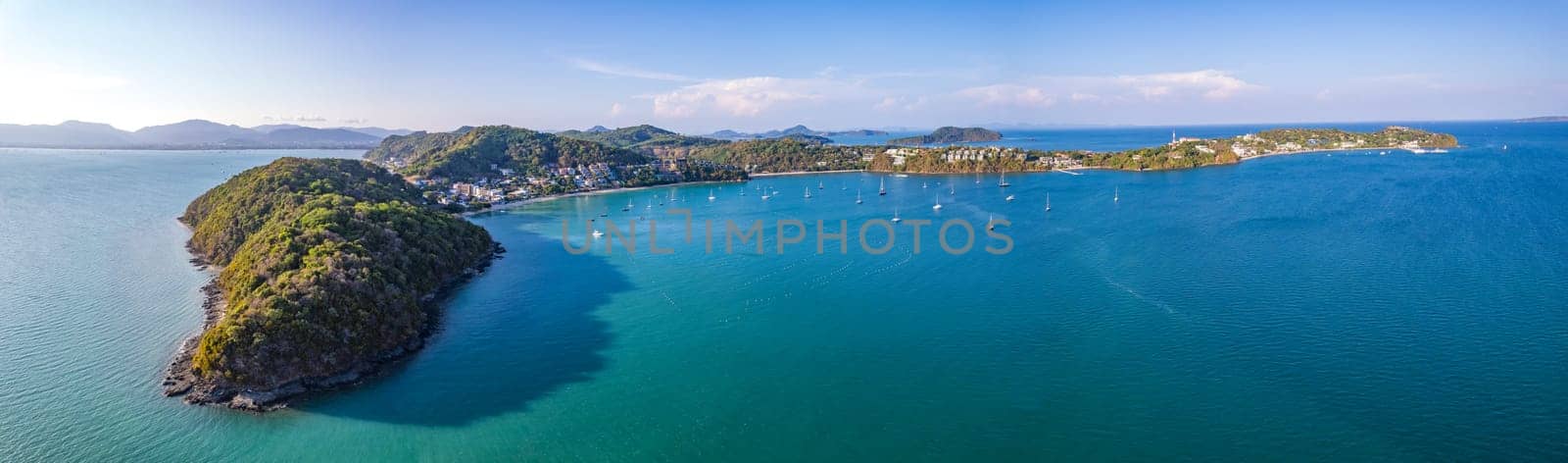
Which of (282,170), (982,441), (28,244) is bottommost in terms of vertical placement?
(982,441)

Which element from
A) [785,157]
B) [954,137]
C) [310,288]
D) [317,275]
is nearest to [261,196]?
[317,275]

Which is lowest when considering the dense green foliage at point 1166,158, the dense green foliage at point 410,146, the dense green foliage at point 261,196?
the dense green foliage at point 261,196

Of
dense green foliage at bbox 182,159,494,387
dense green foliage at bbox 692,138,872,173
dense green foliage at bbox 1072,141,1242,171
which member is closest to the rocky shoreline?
dense green foliage at bbox 182,159,494,387

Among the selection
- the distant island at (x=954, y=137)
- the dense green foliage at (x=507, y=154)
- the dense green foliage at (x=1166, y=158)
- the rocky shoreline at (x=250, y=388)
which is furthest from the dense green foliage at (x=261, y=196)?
the distant island at (x=954, y=137)

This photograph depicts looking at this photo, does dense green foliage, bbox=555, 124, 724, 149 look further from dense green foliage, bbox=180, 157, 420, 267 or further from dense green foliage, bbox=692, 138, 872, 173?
dense green foliage, bbox=180, 157, 420, 267

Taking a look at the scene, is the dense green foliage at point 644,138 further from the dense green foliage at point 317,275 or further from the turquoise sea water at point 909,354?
the turquoise sea water at point 909,354

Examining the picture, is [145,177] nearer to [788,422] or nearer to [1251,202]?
[788,422]

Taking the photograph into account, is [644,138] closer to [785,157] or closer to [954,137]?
[785,157]

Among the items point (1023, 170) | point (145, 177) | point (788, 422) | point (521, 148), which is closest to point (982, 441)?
point (788, 422)
